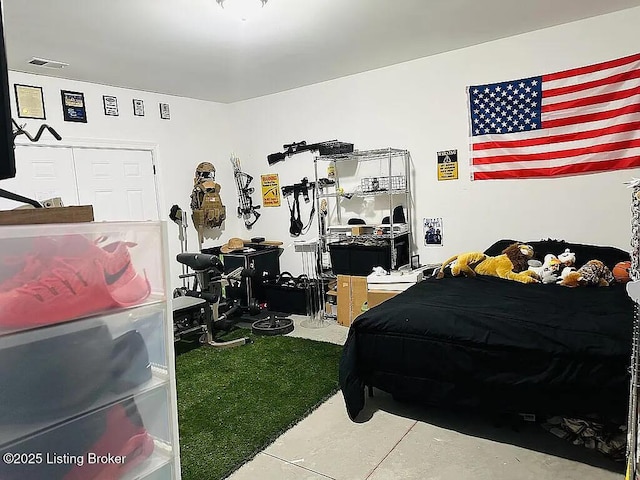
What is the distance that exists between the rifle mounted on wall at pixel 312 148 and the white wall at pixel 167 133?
829 mm

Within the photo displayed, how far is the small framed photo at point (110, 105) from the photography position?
15.3 feet

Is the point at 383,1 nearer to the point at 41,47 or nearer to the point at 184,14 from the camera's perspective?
the point at 184,14

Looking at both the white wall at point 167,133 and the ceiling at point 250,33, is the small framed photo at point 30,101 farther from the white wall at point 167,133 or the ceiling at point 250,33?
the ceiling at point 250,33

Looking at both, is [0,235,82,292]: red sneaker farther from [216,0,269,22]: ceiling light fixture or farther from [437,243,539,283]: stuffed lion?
[437,243,539,283]: stuffed lion

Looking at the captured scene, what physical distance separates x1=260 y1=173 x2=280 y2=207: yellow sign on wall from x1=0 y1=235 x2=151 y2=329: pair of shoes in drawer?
14.8 feet

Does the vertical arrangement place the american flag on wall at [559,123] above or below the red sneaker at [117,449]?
above

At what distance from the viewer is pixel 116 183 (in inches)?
187

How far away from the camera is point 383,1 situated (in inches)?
117

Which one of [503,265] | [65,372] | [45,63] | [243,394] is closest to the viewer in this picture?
[65,372]

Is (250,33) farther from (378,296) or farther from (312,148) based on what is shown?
(378,296)

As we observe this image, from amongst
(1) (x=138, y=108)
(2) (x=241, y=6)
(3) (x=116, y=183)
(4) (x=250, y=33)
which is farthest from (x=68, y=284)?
(1) (x=138, y=108)

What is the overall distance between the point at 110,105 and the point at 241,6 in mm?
2479

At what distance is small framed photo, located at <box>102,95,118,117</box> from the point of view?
4.66 m

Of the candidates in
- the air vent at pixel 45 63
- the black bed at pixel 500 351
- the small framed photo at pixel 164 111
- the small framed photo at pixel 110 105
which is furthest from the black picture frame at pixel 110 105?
the black bed at pixel 500 351
